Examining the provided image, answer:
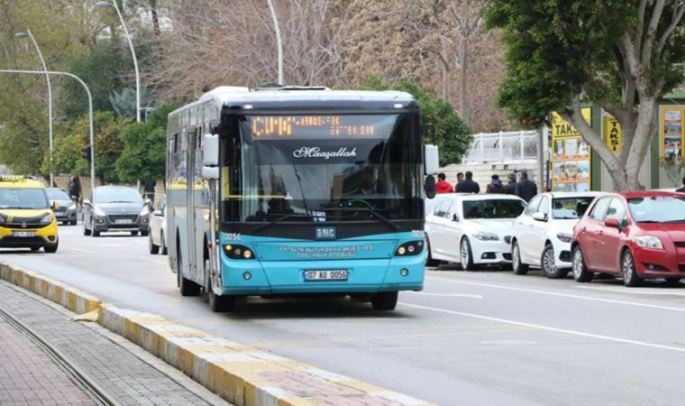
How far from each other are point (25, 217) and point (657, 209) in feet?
59.4

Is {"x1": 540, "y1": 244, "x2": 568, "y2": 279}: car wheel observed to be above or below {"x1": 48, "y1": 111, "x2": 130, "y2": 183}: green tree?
below

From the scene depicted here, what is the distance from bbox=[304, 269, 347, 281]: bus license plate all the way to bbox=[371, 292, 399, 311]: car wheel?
4.75 ft

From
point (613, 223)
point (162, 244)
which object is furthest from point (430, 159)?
point (162, 244)

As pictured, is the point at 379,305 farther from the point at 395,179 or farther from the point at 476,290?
the point at 476,290

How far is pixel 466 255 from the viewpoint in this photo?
31703mm

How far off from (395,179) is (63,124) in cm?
7603

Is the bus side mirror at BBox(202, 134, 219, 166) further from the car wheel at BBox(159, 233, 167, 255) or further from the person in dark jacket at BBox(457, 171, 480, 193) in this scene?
the car wheel at BBox(159, 233, 167, 255)

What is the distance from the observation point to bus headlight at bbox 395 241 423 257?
18.3m

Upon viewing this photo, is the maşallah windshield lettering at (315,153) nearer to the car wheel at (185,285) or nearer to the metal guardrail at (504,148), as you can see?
the car wheel at (185,285)

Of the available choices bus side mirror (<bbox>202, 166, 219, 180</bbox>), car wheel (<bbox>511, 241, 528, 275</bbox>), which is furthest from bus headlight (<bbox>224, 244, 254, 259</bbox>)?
car wheel (<bbox>511, 241, 528, 275</bbox>)

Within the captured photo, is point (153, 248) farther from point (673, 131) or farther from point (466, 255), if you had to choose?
point (673, 131)

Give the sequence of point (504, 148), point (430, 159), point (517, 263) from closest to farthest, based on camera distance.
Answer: point (430, 159)
point (517, 263)
point (504, 148)

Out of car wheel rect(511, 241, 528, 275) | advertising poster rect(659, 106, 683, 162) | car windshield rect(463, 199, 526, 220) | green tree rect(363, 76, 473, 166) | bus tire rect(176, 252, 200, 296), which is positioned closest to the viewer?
bus tire rect(176, 252, 200, 296)

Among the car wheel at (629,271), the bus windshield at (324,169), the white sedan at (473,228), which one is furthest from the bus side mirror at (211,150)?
the white sedan at (473,228)
